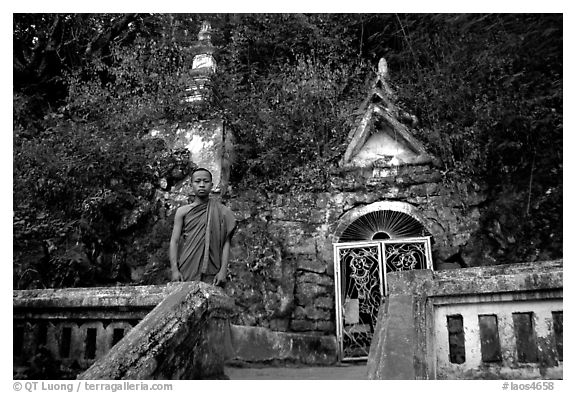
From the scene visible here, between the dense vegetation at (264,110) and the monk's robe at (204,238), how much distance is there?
3490 mm

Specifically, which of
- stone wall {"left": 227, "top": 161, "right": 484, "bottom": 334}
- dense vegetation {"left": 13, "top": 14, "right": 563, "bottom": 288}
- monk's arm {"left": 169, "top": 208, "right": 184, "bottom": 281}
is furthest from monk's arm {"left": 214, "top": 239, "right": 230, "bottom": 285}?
dense vegetation {"left": 13, "top": 14, "right": 563, "bottom": 288}

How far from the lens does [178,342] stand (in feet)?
11.5

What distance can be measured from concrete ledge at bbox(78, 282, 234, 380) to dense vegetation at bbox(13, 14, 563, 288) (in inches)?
175

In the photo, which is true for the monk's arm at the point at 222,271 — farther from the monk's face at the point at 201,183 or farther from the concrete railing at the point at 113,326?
the monk's face at the point at 201,183

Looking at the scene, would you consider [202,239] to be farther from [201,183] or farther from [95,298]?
[95,298]

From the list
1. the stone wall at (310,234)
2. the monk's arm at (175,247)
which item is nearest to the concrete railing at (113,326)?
the monk's arm at (175,247)

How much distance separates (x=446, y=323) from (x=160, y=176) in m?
6.15

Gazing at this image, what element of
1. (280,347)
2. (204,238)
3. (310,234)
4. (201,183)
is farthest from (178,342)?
(310,234)

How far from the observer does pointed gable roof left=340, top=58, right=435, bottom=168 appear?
29.5ft

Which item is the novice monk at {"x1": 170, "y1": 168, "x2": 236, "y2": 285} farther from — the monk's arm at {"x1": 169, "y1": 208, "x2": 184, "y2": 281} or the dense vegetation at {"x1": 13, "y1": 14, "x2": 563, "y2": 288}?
the dense vegetation at {"x1": 13, "y1": 14, "x2": 563, "y2": 288}

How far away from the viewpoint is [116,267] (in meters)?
8.23

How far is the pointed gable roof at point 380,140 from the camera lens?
898 cm

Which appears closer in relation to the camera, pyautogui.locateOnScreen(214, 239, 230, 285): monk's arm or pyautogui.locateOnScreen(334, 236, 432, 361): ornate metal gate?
pyautogui.locateOnScreen(214, 239, 230, 285): monk's arm

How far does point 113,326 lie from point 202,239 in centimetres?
119
